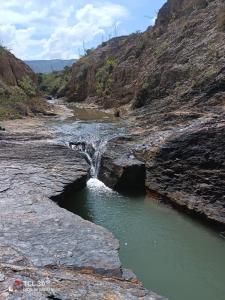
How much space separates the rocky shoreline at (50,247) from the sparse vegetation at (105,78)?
3013 centimetres

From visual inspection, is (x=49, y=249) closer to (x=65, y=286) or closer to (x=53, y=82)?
(x=65, y=286)

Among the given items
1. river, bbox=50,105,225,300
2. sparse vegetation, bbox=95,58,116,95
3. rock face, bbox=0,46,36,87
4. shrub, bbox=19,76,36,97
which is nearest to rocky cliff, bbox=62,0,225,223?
sparse vegetation, bbox=95,58,116,95

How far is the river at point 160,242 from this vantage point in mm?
9594

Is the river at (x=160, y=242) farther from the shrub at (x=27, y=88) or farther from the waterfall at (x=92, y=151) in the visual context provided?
the shrub at (x=27, y=88)

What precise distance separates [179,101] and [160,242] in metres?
13.1

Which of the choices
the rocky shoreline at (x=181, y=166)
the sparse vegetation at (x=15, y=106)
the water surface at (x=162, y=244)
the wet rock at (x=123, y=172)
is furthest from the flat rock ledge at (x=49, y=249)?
the sparse vegetation at (x=15, y=106)

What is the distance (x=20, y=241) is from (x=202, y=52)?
22507 mm

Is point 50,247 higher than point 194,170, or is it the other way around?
point 194,170

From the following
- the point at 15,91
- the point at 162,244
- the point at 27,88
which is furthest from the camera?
the point at 27,88

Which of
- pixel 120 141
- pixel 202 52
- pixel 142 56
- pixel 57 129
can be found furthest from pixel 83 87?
pixel 120 141

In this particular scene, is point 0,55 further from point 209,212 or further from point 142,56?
point 209,212

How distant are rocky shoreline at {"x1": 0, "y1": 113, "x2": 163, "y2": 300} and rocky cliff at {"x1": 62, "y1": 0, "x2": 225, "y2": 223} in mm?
3559

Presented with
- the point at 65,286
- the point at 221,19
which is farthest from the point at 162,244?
the point at 221,19

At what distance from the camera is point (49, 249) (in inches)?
324
